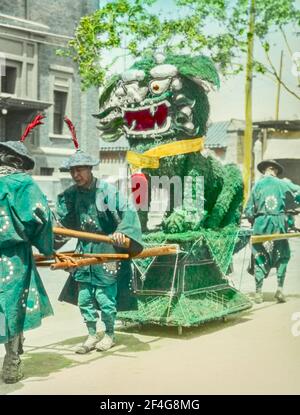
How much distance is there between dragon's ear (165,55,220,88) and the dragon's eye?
5.7 inches

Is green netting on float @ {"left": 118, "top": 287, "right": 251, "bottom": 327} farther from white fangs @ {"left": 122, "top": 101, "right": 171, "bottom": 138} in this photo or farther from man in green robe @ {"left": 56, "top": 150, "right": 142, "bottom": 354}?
white fangs @ {"left": 122, "top": 101, "right": 171, "bottom": 138}

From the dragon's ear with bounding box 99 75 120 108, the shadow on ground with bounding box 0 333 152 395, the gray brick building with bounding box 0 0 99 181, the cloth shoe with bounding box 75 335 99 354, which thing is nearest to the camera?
the shadow on ground with bounding box 0 333 152 395

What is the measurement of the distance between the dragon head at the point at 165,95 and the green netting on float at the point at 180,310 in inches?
51.5

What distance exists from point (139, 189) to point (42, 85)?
11.5 meters

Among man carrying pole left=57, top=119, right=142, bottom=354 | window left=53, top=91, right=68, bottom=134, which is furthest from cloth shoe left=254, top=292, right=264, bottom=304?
window left=53, top=91, right=68, bottom=134

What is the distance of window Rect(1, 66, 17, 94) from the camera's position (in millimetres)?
14232

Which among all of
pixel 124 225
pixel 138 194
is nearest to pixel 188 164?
pixel 138 194

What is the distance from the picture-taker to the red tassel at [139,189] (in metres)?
5.97

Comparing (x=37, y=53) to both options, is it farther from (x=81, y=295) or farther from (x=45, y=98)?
(x=81, y=295)

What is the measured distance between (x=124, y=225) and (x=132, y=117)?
136cm

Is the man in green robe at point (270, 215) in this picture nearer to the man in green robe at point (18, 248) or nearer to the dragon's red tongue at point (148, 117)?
the dragon's red tongue at point (148, 117)

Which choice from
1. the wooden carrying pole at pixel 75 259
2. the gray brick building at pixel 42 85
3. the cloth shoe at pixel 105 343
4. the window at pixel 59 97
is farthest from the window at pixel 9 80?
the wooden carrying pole at pixel 75 259

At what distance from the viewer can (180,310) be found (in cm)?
572

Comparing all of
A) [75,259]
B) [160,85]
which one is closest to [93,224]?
[75,259]
